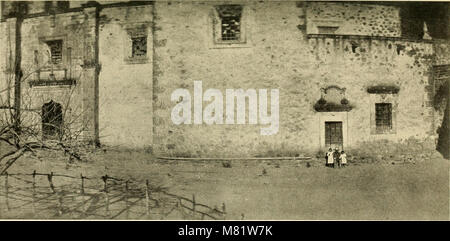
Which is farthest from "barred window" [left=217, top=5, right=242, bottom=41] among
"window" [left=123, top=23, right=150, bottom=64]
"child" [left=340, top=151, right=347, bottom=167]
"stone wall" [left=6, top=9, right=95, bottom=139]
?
"child" [left=340, top=151, right=347, bottom=167]

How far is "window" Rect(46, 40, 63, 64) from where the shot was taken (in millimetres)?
6555

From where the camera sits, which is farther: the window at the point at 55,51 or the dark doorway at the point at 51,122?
the window at the point at 55,51

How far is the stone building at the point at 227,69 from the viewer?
641 cm

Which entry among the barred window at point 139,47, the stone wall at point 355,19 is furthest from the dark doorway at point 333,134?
the barred window at point 139,47

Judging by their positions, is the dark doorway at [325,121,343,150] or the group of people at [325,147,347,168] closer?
the group of people at [325,147,347,168]

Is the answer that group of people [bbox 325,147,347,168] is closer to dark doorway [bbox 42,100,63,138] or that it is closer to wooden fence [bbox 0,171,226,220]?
wooden fence [bbox 0,171,226,220]

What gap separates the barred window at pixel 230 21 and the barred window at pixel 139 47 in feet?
6.22

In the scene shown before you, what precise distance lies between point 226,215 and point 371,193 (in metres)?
2.47

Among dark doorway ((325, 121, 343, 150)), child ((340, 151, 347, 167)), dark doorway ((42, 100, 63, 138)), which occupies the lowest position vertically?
child ((340, 151, 347, 167))

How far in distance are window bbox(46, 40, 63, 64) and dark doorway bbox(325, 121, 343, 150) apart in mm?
5595

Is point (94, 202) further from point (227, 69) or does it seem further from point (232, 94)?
point (227, 69)

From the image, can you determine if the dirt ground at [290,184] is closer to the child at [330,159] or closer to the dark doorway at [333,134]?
the child at [330,159]

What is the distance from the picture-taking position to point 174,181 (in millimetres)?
5660
